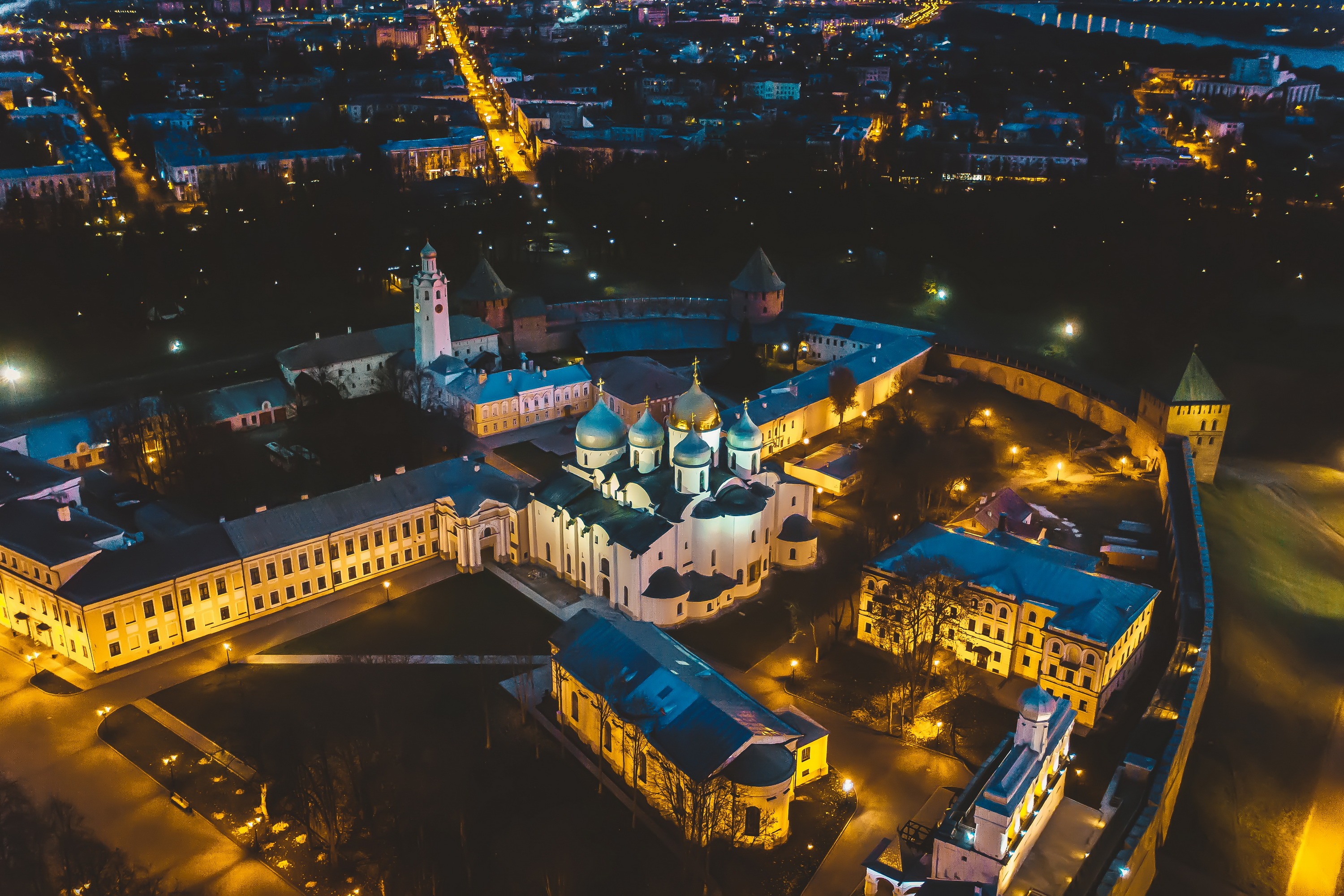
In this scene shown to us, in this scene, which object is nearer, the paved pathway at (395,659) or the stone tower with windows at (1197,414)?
the paved pathway at (395,659)

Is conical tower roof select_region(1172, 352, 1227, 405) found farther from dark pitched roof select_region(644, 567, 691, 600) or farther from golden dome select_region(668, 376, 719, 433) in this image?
dark pitched roof select_region(644, 567, 691, 600)

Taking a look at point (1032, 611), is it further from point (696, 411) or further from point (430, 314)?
point (430, 314)

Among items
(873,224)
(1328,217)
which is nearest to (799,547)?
(873,224)

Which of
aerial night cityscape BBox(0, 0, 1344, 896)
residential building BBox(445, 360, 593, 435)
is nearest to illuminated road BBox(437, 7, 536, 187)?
aerial night cityscape BBox(0, 0, 1344, 896)

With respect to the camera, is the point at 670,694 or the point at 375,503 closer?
the point at 670,694

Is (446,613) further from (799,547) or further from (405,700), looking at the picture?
(799,547)

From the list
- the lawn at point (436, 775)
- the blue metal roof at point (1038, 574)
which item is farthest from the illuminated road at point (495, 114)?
the lawn at point (436, 775)

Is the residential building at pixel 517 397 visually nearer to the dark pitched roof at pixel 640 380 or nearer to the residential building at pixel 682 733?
the dark pitched roof at pixel 640 380

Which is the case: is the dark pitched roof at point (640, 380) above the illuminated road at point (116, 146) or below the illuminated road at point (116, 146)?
below

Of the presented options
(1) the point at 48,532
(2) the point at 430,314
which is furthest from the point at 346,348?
(1) the point at 48,532
